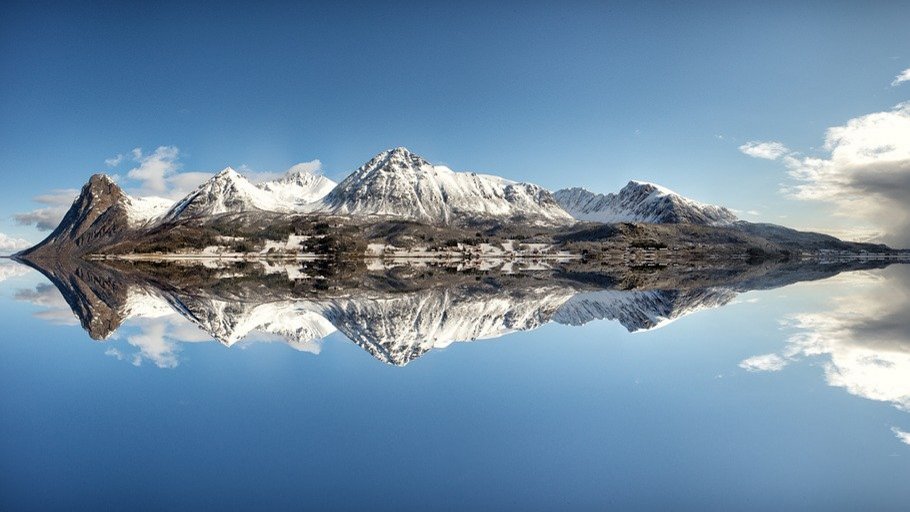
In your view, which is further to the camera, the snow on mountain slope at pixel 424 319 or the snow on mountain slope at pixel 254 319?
the snow on mountain slope at pixel 254 319

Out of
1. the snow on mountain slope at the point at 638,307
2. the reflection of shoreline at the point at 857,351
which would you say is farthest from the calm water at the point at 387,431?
the snow on mountain slope at the point at 638,307

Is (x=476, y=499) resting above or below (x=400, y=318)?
below

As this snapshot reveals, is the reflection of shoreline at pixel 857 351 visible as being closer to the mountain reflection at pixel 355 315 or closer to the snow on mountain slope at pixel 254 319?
the mountain reflection at pixel 355 315

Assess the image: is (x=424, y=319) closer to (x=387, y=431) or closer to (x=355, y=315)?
(x=355, y=315)

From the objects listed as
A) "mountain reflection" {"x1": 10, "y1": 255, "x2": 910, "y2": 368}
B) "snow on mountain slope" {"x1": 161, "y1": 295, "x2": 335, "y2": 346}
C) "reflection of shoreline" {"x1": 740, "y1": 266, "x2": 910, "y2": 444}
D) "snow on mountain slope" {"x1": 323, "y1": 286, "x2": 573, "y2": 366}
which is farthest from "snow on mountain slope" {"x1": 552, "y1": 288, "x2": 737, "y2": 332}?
"snow on mountain slope" {"x1": 161, "y1": 295, "x2": 335, "y2": 346}

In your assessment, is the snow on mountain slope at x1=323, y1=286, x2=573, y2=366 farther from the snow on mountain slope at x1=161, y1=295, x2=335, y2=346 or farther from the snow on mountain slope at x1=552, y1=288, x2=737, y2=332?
the snow on mountain slope at x1=552, y1=288, x2=737, y2=332

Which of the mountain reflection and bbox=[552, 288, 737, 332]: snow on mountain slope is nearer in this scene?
the mountain reflection

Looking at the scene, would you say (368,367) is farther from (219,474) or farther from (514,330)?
(514,330)

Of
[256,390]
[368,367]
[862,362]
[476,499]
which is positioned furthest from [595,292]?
[476,499]
